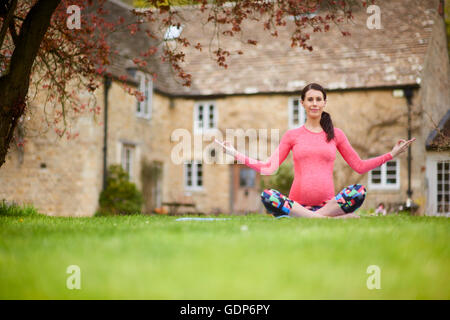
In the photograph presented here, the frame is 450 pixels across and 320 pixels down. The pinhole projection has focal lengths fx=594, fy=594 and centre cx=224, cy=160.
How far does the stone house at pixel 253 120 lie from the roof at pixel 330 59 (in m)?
0.05

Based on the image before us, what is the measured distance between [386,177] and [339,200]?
16730 mm

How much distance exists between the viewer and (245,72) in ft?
86.0

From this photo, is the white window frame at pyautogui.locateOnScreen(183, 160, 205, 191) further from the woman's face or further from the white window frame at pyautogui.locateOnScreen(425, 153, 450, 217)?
the woman's face

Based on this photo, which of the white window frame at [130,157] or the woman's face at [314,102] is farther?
the white window frame at [130,157]

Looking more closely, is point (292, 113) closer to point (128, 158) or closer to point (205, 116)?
point (205, 116)

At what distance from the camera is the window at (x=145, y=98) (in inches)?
981

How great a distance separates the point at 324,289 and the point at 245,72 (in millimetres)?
22891

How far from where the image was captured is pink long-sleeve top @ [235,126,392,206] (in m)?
8.20

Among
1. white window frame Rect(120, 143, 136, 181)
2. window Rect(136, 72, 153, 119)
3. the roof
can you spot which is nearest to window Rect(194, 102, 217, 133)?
the roof

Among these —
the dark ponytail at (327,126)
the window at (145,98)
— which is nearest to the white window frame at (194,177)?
the window at (145,98)

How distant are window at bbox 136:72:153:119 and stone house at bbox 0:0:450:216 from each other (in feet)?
0.15

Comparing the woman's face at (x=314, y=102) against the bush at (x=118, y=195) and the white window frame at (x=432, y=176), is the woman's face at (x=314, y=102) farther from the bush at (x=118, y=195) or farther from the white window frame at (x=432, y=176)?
the white window frame at (x=432, y=176)

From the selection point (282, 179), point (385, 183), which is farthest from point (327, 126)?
point (385, 183)
